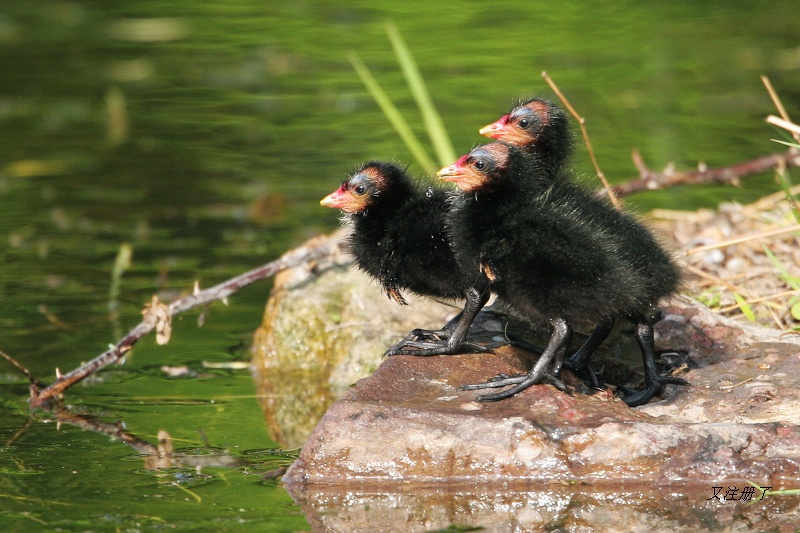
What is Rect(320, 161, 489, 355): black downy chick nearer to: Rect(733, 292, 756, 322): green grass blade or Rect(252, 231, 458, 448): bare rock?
Rect(252, 231, 458, 448): bare rock

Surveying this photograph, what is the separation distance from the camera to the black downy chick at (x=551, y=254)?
14.9ft

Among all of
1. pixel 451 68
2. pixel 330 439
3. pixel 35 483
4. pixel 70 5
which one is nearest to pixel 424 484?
pixel 330 439

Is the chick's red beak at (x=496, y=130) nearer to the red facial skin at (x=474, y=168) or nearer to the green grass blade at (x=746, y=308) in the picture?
the red facial skin at (x=474, y=168)

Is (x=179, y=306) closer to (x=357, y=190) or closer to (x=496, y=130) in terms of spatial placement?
(x=357, y=190)

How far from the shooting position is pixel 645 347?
493 cm

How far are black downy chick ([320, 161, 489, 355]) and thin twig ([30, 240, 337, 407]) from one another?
120 cm

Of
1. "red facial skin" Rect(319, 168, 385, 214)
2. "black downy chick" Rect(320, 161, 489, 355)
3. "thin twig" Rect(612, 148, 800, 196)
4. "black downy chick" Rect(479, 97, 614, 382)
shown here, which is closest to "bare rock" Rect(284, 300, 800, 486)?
"black downy chick" Rect(320, 161, 489, 355)

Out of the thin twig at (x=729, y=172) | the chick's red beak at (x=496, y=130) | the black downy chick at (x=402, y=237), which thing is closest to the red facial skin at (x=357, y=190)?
the black downy chick at (x=402, y=237)

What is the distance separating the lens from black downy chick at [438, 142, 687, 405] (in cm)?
455

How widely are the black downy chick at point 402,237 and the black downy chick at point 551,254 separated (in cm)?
38

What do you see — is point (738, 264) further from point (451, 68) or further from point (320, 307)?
point (451, 68)

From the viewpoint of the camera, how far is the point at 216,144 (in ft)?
35.1

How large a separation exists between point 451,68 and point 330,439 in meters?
8.25

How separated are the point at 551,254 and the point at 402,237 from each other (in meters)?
0.98
